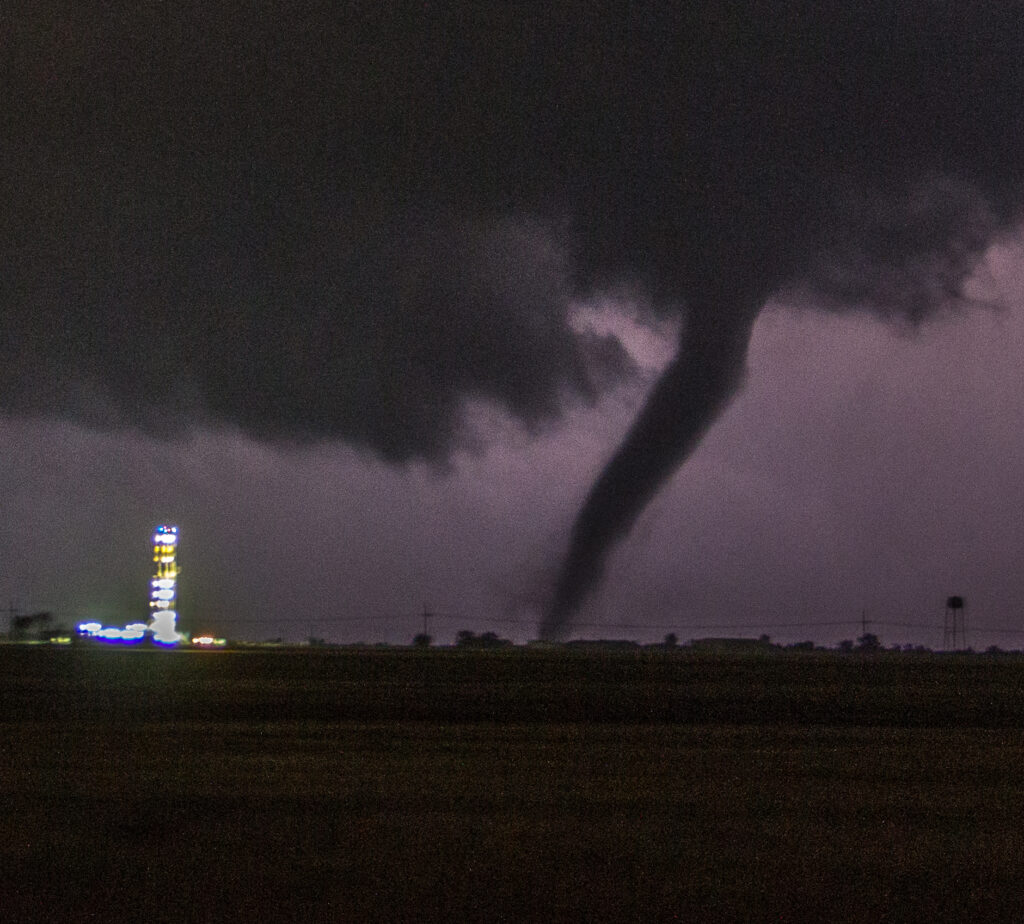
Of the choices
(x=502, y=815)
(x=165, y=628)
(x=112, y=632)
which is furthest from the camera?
(x=165, y=628)

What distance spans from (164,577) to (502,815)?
131 metres

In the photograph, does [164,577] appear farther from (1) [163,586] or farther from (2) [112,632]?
(2) [112,632]

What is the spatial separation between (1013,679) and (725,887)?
41645 mm

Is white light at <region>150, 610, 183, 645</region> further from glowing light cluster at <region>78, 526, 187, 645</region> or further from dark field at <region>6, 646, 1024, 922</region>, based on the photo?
dark field at <region>6, 646, 1024, 922</region>

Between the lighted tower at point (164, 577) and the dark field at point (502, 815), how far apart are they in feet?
370

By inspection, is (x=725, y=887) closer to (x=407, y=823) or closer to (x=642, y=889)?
(x=642, y=889)

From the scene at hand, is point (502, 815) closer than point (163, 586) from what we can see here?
Yes

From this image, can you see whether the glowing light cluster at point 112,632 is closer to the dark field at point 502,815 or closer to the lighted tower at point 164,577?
the lighted tower at point 164,577

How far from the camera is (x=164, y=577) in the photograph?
449 ft

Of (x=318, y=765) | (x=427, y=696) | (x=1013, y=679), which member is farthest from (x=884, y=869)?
(x=1013, y=679)

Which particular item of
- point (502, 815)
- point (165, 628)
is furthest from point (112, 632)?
point (502, 815)

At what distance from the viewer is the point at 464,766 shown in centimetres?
1562

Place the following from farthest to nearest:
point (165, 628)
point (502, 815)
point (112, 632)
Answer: point (165, 628) → point (112, 632) → point (502, 815)

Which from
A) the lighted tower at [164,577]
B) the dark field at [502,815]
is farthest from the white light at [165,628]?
the dark field at [502,815]
